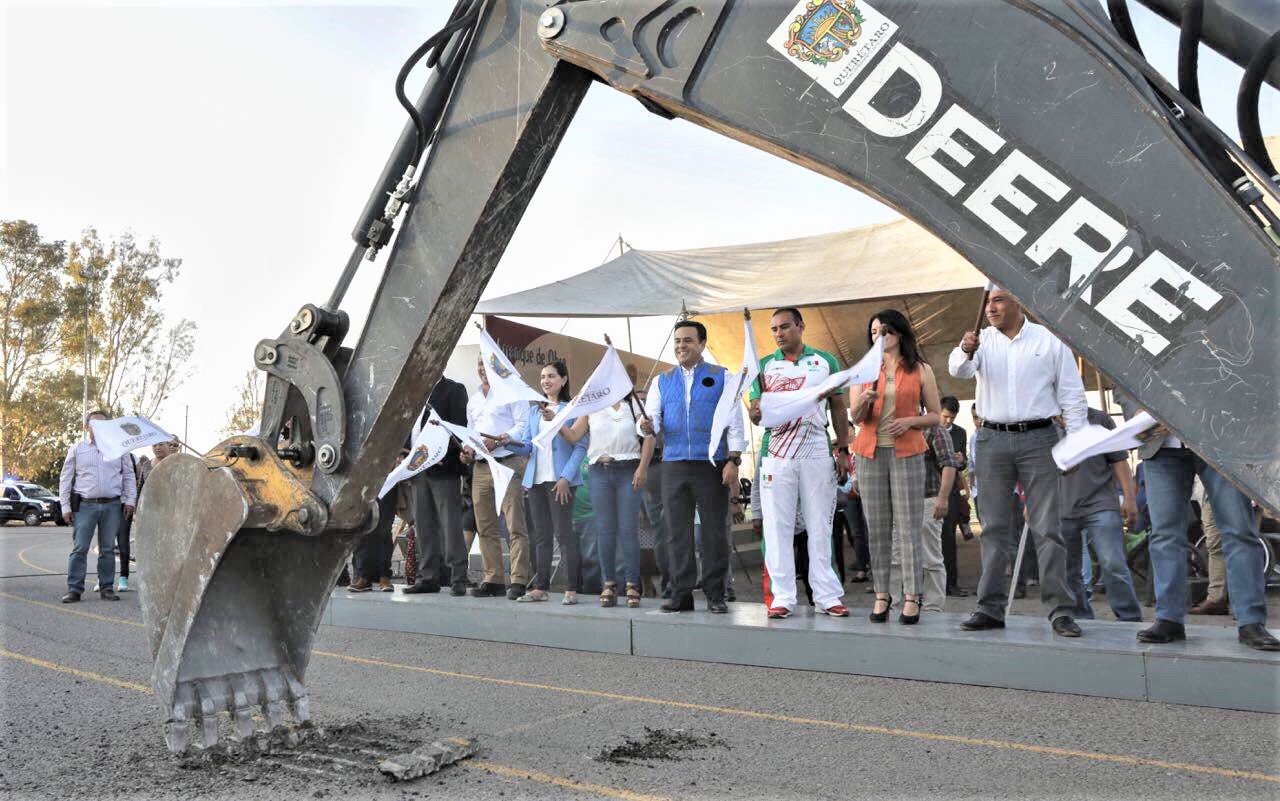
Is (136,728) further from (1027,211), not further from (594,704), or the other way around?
(1027,211)

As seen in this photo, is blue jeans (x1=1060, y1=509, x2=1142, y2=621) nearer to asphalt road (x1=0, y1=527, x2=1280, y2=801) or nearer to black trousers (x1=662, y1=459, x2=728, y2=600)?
asphalt road (x1=0, y1=527, x2=1280, y2=801)

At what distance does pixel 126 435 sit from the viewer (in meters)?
7.81

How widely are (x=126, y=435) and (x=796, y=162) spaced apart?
7.04 m

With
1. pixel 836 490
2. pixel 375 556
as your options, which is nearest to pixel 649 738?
pixel 836 490

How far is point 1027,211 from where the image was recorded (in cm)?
200

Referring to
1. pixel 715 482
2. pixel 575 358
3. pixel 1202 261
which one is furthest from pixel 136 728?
pixel 575 358

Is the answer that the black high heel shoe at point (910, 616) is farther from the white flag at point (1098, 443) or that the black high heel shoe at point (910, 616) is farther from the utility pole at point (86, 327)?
the utility pole at point (86, 327)

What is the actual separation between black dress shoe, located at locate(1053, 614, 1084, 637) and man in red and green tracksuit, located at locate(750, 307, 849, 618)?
1.43 m

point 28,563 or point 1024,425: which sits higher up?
point 1024,425

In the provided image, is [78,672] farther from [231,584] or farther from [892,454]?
[892,454]

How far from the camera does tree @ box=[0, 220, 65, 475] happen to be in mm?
40594

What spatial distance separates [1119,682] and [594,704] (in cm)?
259

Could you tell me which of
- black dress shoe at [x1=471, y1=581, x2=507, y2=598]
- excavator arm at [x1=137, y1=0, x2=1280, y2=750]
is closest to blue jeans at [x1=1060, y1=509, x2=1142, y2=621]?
black dress shoe at [x1=471, y1=581, x2=507, y2=598]

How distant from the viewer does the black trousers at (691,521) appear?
701 cm
